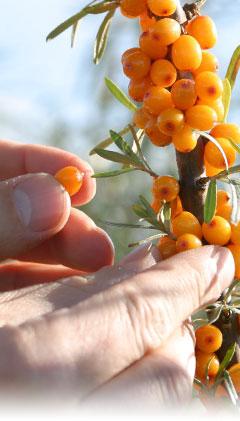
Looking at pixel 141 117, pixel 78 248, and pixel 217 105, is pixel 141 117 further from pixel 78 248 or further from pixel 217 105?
pixel 78 248

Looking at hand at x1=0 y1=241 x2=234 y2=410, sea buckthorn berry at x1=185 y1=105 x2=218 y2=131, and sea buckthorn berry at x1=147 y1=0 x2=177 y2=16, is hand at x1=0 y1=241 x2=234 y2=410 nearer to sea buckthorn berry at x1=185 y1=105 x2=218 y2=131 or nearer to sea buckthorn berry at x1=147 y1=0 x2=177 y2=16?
sea buckthorn berry at x1=185 y1=105 x2=218 y2=131

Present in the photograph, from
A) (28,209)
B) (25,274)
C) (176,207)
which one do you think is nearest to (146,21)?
(176,207)

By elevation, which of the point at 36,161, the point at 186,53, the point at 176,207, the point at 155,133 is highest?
the point at 186,53

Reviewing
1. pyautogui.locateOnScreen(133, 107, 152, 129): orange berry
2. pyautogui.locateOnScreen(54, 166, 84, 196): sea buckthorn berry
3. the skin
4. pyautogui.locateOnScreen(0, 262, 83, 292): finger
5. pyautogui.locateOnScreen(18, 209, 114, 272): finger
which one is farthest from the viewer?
pyautogui.locateOnScreen(0, 262, 83, 292): finger

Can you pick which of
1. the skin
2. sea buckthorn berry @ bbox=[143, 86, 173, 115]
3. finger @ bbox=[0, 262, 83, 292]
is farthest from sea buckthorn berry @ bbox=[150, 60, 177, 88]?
finger @ bbox=[0, 262, 83, 292]

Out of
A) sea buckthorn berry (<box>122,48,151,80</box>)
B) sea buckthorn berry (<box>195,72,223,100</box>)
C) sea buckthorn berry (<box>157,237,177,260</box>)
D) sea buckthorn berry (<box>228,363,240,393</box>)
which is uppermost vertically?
sea buckthorn berry (<box>122,48,151,80</box>)

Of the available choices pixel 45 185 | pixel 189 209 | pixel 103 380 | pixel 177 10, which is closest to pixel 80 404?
pixel 103 380

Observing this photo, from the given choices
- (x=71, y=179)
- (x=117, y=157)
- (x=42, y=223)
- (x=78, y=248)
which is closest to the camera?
(x=117, y=157)
